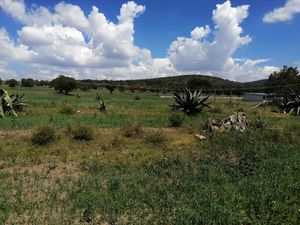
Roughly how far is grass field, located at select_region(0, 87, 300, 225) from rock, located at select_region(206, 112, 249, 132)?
3.45 ft

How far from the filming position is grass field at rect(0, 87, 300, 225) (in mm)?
7230

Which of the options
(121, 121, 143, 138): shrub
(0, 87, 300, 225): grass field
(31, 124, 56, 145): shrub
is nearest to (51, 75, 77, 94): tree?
(0, 87, 300, 225): grass field

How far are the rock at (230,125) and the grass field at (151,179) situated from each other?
105cm

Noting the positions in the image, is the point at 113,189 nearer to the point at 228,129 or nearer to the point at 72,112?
the point at 228,129

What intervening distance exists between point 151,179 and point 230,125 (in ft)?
27.9

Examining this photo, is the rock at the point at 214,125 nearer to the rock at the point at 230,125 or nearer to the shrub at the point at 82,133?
the rock at the point at 230,125

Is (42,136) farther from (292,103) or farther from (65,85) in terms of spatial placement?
(65,85)

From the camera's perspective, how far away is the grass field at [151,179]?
23.7 ft

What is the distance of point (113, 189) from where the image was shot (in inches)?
347

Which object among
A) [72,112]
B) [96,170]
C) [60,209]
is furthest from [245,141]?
[72,112]

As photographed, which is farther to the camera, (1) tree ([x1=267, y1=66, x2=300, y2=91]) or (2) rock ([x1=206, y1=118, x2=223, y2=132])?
(1) tree ([x1=267, y1=66, x2=300, y2=91])

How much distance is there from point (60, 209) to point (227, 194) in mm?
3434

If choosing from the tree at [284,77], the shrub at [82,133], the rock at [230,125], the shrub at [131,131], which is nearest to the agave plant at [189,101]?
the rock at [230,125]

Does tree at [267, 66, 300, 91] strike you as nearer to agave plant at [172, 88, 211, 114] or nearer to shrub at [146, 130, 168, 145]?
agave plant at [172, 88, 211, 114]
